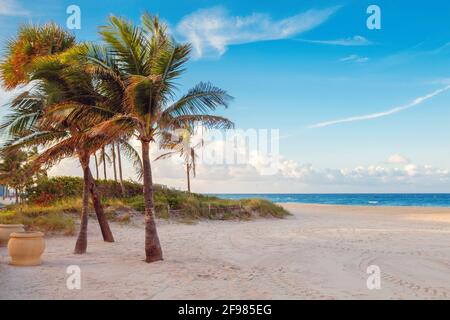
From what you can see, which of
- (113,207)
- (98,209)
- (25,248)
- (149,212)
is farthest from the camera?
(113,207)

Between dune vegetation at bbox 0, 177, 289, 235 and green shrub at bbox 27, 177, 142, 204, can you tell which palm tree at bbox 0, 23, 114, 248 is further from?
green shrub at bbox 27, 177, 142, 204

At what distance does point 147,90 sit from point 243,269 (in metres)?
5.30

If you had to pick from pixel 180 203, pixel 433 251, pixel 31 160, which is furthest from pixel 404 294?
pixel 180 203

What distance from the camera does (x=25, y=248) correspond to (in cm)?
1082

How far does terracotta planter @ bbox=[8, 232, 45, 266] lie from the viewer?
10797 mm

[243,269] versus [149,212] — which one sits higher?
[149,212]

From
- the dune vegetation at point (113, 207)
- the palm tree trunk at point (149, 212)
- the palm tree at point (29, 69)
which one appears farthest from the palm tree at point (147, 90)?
the dune vegetation at point (113, 207)

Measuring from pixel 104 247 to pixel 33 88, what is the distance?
583 centimetres

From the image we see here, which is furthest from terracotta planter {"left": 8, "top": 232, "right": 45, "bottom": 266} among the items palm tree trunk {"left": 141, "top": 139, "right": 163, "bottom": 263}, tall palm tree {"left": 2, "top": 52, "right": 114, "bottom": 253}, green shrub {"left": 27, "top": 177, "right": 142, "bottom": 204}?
green shrub {"left": 27, "top": 177, "right": 142, "bottom": 204}

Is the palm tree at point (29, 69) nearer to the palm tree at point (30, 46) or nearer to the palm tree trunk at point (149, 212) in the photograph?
the palm tree at point (30, 46)

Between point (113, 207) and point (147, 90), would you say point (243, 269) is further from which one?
point (113, 207)

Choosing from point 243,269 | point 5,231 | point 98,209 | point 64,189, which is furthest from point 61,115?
point 64,189

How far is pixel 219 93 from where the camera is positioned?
39.7 feet
